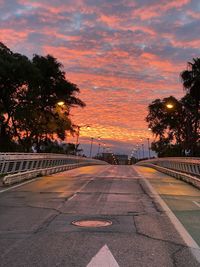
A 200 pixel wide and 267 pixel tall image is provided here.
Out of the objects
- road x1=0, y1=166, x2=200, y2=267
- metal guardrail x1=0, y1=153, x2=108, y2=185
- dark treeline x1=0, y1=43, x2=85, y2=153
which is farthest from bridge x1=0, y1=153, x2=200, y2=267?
dark treeline x1=0, y1=43, x2=85, y2=153

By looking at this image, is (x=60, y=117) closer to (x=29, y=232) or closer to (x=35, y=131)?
(x=35, y=131)

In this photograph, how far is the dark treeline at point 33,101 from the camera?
2594 inches

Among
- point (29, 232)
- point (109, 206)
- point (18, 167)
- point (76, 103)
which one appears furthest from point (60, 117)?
point (29, 232)

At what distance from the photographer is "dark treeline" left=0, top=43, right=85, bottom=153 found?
216 ft

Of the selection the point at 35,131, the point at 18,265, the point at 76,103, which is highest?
the point at 76,103

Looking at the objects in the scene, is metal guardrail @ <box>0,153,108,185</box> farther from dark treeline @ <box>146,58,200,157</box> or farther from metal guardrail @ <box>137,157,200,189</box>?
dark treeline @ <box>146,58,200,157</box>

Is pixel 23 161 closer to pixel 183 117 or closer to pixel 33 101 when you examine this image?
pixel 33 101

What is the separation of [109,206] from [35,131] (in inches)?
2295

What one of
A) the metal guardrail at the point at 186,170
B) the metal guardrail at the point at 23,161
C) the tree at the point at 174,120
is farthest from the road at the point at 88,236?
the tree at the point at 174,120

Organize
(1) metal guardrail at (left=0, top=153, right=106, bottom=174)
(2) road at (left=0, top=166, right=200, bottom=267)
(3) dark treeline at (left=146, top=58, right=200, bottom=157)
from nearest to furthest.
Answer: (2) road at (left=0, top=166, right=200, bottom=267) → (1) metal guardrail at (left=0, top=153, right=106, bottom=174) → (3) dark treeline at (left=146, top=58, right=200, bottom=157)

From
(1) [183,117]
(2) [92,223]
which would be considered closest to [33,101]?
(1) [183,117]

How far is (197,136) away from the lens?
77.8m

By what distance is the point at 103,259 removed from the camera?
8.23 m

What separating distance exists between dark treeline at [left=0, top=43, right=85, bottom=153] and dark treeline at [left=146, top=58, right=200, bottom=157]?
14120mm
